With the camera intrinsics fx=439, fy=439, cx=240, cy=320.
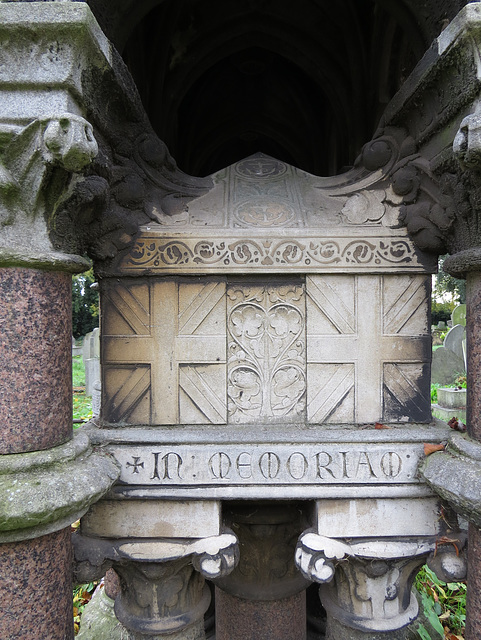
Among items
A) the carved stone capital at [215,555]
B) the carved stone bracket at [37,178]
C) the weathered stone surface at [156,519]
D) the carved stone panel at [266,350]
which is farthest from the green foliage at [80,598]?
the carved stone bracket at [37,178]

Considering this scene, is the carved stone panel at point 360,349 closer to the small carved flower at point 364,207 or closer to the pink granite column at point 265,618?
the small carved flower at point 364,207

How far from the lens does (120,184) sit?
230 centimetres

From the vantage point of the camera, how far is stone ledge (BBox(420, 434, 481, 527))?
179cm

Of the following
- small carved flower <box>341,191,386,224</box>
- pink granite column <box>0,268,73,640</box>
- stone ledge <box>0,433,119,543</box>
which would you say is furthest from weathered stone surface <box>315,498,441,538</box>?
small carved flower <box>341,191,386,224</box>

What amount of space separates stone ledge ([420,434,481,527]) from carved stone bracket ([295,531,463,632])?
41 cm

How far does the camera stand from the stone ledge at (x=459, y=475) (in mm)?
1788

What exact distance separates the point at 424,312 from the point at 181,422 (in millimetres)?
1445

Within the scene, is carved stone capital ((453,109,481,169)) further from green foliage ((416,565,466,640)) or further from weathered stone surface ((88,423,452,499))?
green foliage ((416,565,466,640))

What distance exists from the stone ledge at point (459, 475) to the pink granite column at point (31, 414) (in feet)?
5.38

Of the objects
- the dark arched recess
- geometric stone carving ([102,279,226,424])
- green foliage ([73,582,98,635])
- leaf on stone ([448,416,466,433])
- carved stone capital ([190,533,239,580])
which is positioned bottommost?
green foliage ([73,582,98,635])

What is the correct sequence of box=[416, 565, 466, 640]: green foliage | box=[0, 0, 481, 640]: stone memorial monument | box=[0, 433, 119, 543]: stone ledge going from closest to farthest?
box=[0, 433, 119, 543]: stone ledge < box=[0, 0, 481, 640]: stone memorial monument < box=[416, 565, 466, 640]: green foliage

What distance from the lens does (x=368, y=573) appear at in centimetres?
225

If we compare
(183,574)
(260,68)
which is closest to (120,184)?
(183,574)

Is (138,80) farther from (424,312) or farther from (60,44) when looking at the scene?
(424,312)
